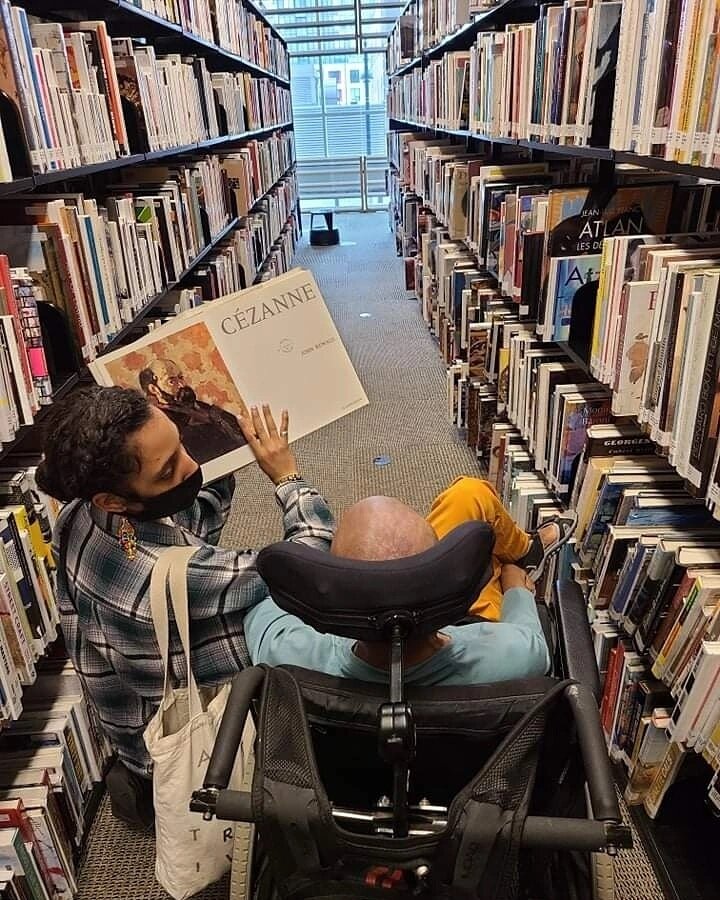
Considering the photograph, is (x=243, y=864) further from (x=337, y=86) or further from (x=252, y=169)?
(x=337, y=86)

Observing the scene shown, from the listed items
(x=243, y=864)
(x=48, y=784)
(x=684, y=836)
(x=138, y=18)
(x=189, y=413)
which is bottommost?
(x=684, y=836)

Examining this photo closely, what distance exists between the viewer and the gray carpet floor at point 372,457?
1459mm

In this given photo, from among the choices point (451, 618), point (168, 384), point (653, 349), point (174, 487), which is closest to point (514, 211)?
point (653, 349)

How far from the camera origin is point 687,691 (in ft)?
4.03

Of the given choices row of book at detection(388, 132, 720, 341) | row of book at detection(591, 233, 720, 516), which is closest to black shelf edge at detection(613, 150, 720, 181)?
row of book at detection(591, 233, 720, 516)

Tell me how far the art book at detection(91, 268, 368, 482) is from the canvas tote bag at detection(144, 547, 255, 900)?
0.29 metres

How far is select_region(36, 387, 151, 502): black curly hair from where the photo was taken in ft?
3.34

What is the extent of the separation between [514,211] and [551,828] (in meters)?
1.87

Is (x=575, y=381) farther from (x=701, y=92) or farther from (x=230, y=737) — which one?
(x=230, y=737)

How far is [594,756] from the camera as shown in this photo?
2.30ft

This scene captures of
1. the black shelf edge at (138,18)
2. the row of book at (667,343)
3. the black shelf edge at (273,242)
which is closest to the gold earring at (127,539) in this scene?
the row of book at (667,343)

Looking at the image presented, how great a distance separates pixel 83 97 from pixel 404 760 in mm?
1715

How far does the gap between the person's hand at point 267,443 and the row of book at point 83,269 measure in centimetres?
42

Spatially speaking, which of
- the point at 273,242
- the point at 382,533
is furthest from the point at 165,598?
the point at 273,242
